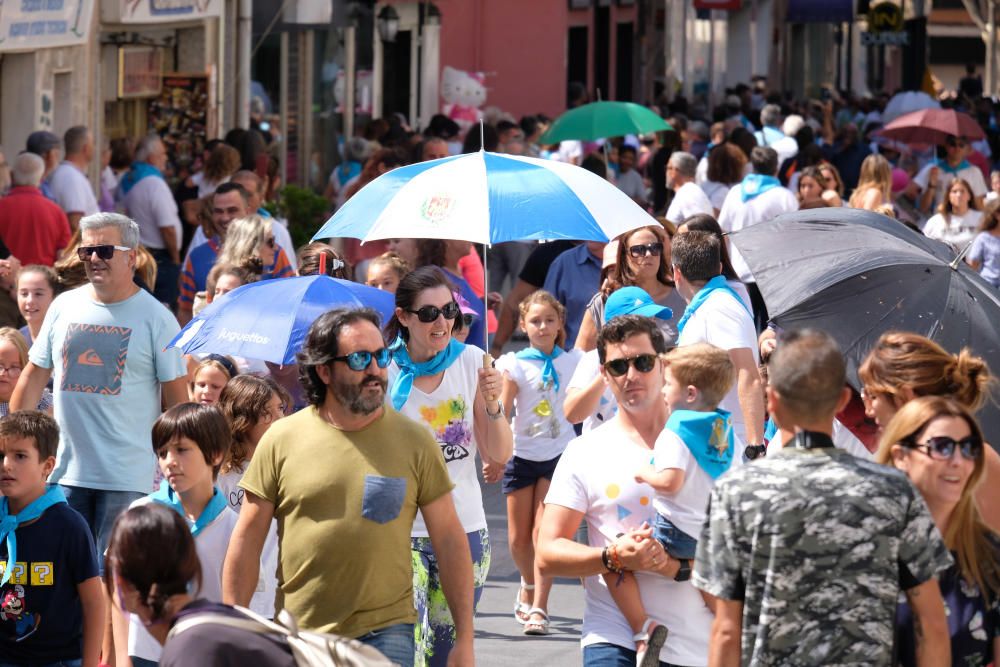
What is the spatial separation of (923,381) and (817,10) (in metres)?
42.3

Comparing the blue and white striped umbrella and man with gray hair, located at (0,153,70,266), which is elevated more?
the blue and white striped umbrella

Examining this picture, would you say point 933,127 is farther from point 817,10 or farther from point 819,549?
point 817,10

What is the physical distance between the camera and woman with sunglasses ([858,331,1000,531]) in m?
4.48

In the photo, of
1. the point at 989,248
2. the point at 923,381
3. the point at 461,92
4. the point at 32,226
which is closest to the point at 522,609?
the point at 923,381

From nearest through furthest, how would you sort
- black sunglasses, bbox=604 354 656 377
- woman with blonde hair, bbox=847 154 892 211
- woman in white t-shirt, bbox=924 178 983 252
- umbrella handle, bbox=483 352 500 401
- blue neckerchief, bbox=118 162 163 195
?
black sunglasses, bbox=604 354 656 377, umbrella handle, bbox=483 352 500 401, woman with blonde hair, bbox=847 154 892 211, blue neckerchief, bbox=118 162 163 195, woman in white t-shirt, bbox=924 178 983 252

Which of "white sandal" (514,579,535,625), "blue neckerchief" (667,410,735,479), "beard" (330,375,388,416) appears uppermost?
"beard" (330,375,388,416)

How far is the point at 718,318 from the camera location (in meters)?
7.04

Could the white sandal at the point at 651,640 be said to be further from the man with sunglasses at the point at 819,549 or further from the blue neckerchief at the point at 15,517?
the blue neckerchief at the point at 15,517

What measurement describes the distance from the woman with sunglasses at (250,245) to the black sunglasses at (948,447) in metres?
4.62

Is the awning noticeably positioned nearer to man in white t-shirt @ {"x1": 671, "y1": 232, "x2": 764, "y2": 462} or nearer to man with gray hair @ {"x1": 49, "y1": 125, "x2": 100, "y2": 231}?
man with gray hair @ {"x1": 49, "y1": 125, "x2": 100, "y2": 231}

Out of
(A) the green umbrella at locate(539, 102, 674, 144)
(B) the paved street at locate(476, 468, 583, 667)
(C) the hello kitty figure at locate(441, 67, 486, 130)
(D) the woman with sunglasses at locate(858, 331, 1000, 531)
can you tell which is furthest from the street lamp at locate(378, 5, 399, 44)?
(D) the woman with sunglasses at locate(858, 331, 1000, 531)

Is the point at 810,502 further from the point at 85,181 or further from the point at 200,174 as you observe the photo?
the point at 200,174

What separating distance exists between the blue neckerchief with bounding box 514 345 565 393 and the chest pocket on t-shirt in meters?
3.37

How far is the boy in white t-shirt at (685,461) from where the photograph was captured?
5020 mm
